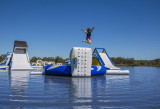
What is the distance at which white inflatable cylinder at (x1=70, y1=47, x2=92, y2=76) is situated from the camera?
15.6 metres

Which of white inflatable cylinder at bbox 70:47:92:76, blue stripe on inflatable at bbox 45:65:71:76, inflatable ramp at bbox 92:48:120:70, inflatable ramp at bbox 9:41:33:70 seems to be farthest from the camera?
inflatable ramp at bbox 9:41:33:70

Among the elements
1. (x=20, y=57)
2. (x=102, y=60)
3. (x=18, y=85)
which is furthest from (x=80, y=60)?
(x=20, y=57)

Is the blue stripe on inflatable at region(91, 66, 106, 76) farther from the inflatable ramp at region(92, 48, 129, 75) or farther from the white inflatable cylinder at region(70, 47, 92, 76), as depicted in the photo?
the inflatable ramp at region(92, 48, 129, 75)

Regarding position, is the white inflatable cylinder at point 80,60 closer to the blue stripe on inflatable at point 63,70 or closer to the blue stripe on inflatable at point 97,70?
the blue stripe on inflatable at point 63,70

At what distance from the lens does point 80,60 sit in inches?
618

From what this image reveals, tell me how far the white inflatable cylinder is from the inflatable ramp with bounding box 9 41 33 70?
17.1m

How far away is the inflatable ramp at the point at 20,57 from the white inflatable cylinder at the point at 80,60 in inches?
672

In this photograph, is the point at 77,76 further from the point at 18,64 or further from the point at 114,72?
the point at 18,64

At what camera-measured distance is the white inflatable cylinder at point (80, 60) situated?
15648 mm

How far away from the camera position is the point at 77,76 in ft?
52.7

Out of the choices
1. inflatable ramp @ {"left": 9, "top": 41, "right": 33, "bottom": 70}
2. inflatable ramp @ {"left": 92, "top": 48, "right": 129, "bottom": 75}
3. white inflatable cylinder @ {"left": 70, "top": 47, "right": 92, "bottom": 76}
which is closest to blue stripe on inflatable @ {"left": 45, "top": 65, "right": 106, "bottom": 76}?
white inflatable cylinder @ {"left": 70, "top": 47, "right": 92, "bottom": 76}

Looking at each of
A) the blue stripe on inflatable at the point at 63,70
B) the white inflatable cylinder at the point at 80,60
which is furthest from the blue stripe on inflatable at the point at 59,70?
the white inflatable cylinder at the point at 80,60

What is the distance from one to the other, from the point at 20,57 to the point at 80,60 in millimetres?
20926

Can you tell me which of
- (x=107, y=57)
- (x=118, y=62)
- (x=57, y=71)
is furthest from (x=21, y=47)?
(x=118, y=62)
